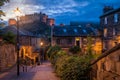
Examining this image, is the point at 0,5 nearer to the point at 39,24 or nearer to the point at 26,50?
the point at 26,50

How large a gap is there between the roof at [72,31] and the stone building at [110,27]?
12.2 feet

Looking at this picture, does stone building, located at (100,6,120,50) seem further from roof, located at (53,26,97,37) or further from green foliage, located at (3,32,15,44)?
green foliage, located at (3,32,15,44)

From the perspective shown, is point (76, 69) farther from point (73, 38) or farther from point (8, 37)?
point (73, 38)

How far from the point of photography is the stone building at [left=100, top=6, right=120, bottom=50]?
39.5 m

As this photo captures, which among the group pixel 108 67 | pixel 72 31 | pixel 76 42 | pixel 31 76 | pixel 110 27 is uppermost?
pixel 110 27

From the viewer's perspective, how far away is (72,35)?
4759cm

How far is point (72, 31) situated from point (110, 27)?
990cm

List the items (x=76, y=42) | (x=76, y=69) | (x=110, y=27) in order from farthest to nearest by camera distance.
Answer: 1. (x=76, y=42)
2. (x=110, y=27)
3. (x=76, y=69)

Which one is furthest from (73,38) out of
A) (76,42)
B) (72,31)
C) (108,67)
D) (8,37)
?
(108,67)

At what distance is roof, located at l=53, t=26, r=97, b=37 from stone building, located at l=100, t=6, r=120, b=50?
371 cm

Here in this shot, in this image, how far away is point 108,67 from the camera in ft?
22.1

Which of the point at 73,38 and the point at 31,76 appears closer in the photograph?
the point at 31,76

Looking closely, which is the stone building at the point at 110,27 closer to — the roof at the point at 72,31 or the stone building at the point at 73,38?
the stone building at the point at 73,38

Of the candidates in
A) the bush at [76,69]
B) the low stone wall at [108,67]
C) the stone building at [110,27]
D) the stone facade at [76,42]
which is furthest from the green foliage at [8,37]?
the stone facade at [76,42]
